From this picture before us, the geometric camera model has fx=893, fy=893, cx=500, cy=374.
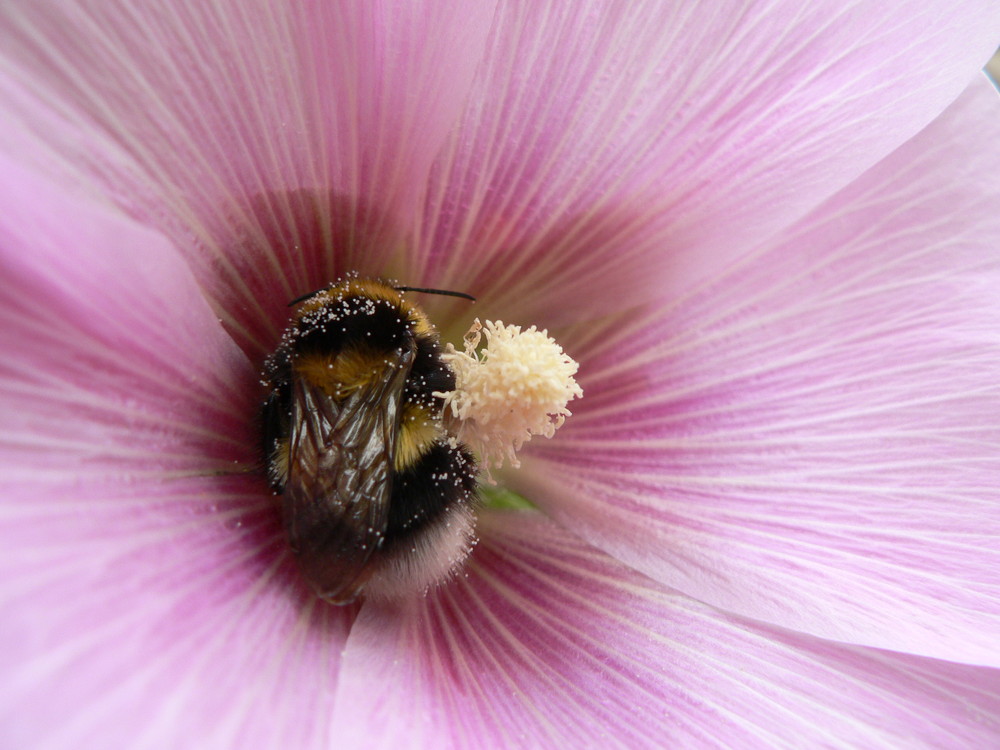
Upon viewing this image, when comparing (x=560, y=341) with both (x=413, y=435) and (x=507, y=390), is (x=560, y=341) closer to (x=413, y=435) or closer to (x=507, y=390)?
(x=507, y=390)

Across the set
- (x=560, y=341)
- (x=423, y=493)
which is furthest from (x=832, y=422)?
(x=423, y=493)

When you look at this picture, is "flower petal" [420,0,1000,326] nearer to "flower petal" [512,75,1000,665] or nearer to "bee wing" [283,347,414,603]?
"flower petal" [512,75,1000,665]

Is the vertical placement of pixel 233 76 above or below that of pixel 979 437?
above

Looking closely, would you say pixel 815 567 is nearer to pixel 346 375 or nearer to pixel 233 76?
pixel 346 375

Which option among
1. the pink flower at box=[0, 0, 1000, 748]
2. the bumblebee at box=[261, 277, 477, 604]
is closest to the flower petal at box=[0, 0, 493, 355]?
the pink flower at box=[0, 0, 1000, 748]

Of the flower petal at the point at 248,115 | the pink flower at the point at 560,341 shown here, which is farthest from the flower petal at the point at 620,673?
the flower petal at the point at 248,115

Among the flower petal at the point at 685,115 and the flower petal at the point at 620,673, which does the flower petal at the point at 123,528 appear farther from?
the flower petal at the point at 685,115

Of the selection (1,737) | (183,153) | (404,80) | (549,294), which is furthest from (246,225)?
(1,737)
